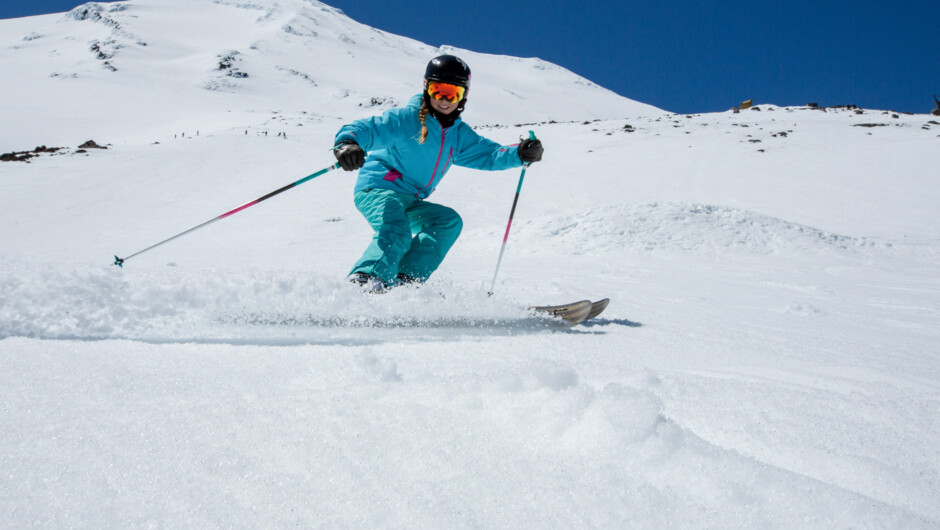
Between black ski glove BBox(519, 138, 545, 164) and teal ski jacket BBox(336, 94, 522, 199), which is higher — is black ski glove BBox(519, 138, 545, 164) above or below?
above

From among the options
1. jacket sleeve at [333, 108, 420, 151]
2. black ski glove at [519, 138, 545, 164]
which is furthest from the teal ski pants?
black ski glove at [519, 138, 545, 164]

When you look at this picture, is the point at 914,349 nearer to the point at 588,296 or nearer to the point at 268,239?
the point at 588,296

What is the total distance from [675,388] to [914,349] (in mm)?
1628

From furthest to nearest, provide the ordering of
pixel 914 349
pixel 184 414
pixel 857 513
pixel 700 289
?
pixel 700 289, pixel 914 349, pixel 184 414, pixel 857 513

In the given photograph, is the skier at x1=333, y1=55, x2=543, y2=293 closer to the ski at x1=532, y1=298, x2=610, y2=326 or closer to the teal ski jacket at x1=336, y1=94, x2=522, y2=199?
the teal ski jacket at x1=336, y1=94, x2=522, y2=199

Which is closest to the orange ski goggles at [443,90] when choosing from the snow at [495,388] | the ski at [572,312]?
the snow at [495,388]

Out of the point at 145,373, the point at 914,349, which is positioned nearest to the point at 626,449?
the point at 145,373

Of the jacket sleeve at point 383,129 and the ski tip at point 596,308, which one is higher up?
the jacket sleeve at point 383,129

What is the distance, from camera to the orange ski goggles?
3.25m

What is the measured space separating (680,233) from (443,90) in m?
4.25

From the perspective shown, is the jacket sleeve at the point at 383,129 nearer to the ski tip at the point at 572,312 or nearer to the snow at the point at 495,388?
the snow at the point at 495,388

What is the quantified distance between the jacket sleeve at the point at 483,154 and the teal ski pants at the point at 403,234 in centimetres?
50

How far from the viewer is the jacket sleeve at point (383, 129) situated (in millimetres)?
3034

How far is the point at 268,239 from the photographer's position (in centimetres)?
809
